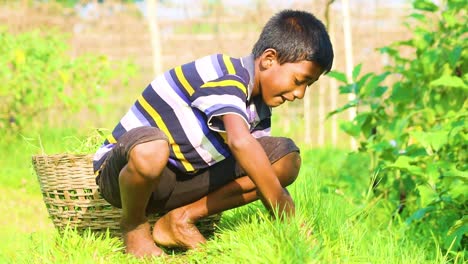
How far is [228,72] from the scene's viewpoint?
3.23 metres

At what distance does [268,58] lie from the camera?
127 inches

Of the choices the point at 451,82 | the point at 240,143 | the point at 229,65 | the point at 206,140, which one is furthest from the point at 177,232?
the point at 451,82

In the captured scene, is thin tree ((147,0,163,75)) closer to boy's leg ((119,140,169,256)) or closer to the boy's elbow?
boy's leg ((119,140,169,256))

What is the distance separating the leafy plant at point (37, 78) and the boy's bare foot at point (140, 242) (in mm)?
3605

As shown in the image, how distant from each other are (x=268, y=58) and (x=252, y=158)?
52cm

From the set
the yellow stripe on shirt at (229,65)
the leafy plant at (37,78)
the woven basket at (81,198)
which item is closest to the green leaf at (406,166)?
the woven basket at (81,198)

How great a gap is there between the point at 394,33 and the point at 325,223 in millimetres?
7061

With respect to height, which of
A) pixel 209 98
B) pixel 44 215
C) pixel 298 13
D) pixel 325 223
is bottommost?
pixel 44 215

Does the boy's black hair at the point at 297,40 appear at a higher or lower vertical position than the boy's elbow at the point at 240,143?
higher

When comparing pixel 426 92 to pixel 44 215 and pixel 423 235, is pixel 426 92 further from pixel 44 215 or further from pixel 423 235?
pixel 44 215

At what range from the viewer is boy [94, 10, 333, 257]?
9.98ft

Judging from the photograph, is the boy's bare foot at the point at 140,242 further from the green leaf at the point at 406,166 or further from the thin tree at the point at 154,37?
the thin tree at the point at 154,37

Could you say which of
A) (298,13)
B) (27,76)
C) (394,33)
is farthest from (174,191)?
(394,33)

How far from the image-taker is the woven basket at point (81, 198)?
3.61m
